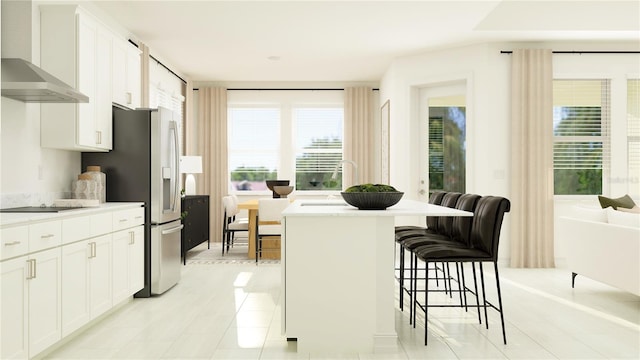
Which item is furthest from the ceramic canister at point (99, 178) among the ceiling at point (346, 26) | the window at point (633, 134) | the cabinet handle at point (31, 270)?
the window at point (633, 134)

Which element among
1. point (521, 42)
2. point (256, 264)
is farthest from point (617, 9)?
point (256, 264)

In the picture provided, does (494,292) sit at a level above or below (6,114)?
below

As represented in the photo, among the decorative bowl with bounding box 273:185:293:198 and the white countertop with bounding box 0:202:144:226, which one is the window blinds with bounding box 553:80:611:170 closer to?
the decorative bowl with bounding box 273:185:293:198

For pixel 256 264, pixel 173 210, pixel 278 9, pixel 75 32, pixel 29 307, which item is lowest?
pixel 256 264

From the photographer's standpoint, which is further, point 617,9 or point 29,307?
point 617,9

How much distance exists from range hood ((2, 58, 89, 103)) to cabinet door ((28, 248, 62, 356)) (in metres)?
1.03

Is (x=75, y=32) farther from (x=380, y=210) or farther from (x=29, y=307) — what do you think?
(x=380, y=210)

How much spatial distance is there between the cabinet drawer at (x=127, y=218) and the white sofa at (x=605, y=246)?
4.03 m

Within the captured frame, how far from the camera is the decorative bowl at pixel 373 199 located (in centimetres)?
295

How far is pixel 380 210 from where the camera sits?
2.95m

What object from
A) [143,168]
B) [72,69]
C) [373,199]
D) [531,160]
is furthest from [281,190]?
[373,199]

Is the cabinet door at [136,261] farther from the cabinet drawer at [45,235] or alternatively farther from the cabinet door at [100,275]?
the cabinet drawer at [45,235]

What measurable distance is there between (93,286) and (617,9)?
592cm

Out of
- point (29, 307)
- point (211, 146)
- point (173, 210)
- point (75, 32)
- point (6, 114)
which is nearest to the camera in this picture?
point (29, 307)
